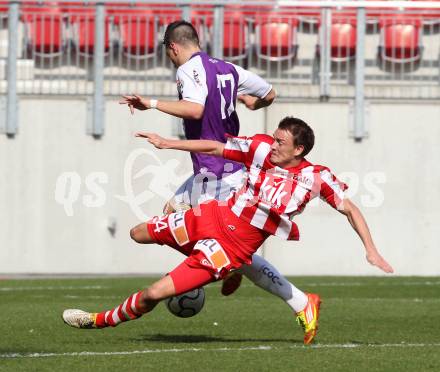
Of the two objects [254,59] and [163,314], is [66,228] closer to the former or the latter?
[254,59]

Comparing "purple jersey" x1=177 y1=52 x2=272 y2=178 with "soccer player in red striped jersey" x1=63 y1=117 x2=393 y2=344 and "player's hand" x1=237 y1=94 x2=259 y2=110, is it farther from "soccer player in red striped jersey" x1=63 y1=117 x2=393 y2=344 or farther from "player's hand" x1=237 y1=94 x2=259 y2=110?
→ "soccer player in red striped jersey" x1=63 y1=117 x2=393 y2=344

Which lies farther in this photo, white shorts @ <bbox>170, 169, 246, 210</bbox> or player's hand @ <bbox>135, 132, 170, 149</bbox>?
white shorts @ <bbox>170, 169, 246, 210</bbox>

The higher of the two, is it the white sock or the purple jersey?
the purple jersey

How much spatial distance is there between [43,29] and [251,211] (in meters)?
9.88

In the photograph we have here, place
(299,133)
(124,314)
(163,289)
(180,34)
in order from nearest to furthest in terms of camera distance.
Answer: (163,289) < (299,133) < (124,314) < (180,34)

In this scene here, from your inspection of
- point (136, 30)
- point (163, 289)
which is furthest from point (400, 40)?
point (163, 289)

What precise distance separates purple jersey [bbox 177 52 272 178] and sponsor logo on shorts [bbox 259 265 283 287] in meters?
0.81

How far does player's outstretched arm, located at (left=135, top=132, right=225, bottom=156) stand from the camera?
25.2 feet

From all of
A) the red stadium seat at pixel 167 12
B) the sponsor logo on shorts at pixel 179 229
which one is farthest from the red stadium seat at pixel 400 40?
the sponsor logo on shorts at pixel 179 229

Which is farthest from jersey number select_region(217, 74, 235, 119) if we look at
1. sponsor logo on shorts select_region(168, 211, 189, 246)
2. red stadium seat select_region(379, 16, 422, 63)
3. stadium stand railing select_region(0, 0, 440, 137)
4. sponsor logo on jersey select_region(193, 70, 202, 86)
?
red stadium seat select_region(379, 16, 422, 63)

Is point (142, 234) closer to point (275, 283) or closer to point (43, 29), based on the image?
point (275, 283)

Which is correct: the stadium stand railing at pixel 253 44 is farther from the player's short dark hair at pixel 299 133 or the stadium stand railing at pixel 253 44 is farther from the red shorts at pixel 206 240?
the player's short dark hair at pixel 299 133

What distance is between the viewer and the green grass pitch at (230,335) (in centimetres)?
760

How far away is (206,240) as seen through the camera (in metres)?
8.36
